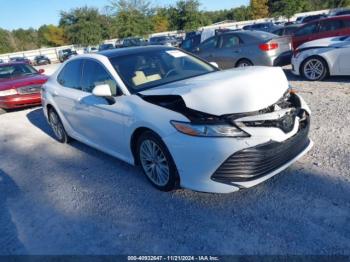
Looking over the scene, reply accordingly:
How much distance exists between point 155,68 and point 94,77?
86cm

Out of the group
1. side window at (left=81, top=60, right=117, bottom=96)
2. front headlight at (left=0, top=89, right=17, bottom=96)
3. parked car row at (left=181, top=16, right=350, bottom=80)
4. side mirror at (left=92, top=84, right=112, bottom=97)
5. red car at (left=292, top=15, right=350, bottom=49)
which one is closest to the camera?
side mirror at (left=92, top=84, right=112, bottom=97)

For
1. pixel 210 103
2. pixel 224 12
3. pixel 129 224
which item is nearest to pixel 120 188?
pixel 129 224

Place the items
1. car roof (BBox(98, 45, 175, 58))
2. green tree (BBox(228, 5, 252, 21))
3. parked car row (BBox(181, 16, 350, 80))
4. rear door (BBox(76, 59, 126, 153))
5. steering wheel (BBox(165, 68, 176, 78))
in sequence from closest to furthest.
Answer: rear door (BBox(76, 59, 126, 153)), steering wheel (BBox(165, 68, 176, 78)), car roof (BBox(98, 45, 175, 58)), parked car row (BBox(181, 16, 350, 80)), green tree (BBox(228, 5, 252, 21))

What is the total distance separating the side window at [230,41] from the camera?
9820 mm

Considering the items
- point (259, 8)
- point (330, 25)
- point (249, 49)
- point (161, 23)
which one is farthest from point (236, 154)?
point (161, 23)

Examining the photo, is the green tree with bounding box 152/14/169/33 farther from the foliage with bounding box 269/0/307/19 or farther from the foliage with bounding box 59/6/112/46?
the foliage with bounding box 269/0/307/19

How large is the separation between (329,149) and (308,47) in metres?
4.74

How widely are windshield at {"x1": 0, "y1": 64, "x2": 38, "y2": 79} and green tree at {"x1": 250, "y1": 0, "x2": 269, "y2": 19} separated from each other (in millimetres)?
56317

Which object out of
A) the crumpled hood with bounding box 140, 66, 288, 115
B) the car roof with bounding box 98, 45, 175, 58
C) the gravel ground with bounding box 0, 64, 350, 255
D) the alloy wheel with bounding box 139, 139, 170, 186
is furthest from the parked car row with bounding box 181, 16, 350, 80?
the alloy wheel with bounding box 139, 139, 170, 186

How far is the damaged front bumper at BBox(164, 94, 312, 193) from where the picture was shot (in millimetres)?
2998

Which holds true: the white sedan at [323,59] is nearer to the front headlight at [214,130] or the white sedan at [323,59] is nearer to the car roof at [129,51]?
the car roof at [129,51]

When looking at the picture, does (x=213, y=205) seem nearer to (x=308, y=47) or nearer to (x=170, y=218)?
(x=170, y=218)

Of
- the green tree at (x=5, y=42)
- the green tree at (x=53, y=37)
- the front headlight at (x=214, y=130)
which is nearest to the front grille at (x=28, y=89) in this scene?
the front headlight at (x=214, y=130)

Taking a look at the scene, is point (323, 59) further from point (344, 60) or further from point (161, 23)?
point (161, 23)
